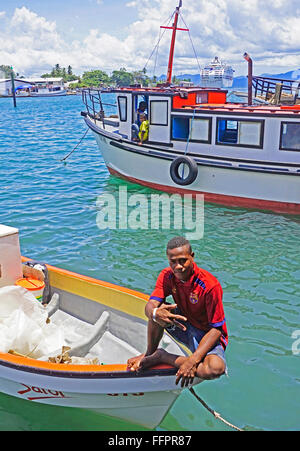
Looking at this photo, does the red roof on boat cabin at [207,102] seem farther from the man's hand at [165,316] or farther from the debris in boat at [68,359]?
the man's hand at [165,316]

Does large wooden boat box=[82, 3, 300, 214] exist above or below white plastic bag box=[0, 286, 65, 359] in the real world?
above

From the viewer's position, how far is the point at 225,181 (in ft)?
45.5

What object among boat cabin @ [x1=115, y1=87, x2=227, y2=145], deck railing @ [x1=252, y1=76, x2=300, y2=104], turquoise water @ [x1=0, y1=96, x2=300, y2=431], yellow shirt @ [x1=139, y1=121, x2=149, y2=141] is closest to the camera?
turquoise water @ [x1=0, y1=96, x2=300, y2=431]

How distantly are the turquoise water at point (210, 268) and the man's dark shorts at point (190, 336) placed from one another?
1.28 meters

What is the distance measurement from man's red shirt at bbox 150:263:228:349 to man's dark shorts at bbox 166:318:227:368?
0.18ft

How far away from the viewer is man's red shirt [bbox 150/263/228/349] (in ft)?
14.6

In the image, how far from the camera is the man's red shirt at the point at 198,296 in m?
4.45

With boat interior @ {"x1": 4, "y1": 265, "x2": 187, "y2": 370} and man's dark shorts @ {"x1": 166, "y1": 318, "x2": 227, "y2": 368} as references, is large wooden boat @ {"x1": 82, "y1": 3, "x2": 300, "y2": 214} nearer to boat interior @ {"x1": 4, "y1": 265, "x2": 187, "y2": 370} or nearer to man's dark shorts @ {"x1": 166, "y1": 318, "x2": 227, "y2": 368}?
boat interior @ {"x1": 4, "y1": 265, "x2": 187, "y2": 370}

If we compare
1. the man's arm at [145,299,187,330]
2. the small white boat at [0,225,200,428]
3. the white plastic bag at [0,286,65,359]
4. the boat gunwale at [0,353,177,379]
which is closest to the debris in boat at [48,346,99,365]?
the small white boat at [0,225,200,428]

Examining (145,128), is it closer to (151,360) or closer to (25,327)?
(25,327)

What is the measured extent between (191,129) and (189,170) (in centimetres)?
137

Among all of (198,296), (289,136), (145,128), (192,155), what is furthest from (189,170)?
(198,296)
